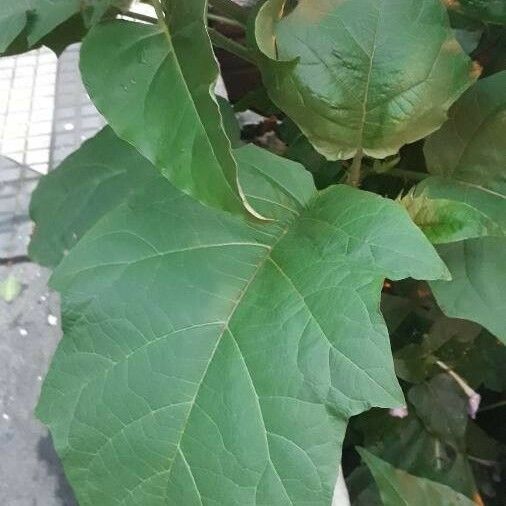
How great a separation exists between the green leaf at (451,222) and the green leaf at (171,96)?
171 mm

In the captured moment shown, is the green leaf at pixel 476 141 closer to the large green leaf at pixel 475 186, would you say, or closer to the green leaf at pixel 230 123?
the large green leaf at pixel 475 186

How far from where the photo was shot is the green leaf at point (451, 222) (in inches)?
17.9

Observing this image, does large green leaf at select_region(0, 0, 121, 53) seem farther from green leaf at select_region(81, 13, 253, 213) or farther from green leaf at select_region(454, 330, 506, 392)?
green leaf at select_region(454, 330, 506, 392)

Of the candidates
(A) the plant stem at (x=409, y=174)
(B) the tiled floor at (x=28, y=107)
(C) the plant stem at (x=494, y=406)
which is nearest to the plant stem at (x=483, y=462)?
(C) the plant stem at (x=494, y=406)

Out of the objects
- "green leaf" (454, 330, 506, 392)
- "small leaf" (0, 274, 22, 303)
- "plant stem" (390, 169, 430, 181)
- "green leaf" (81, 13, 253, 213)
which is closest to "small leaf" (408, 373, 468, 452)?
"green leaf" (454, 330, 506, 392)

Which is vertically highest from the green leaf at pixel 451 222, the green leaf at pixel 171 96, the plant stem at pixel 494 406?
the green leaf at pixel 171 96

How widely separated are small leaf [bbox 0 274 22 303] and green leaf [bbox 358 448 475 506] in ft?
1.96

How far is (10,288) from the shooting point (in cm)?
103

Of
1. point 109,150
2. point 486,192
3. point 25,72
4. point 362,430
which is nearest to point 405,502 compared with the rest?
point 362,430

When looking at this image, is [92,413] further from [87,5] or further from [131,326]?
[87,5]

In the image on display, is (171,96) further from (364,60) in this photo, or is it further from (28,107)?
(28,107)

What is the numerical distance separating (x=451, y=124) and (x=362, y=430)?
0.35 m

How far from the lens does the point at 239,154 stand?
19.7 inches

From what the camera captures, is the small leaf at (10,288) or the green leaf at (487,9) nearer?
the green leaf at (487,9)
